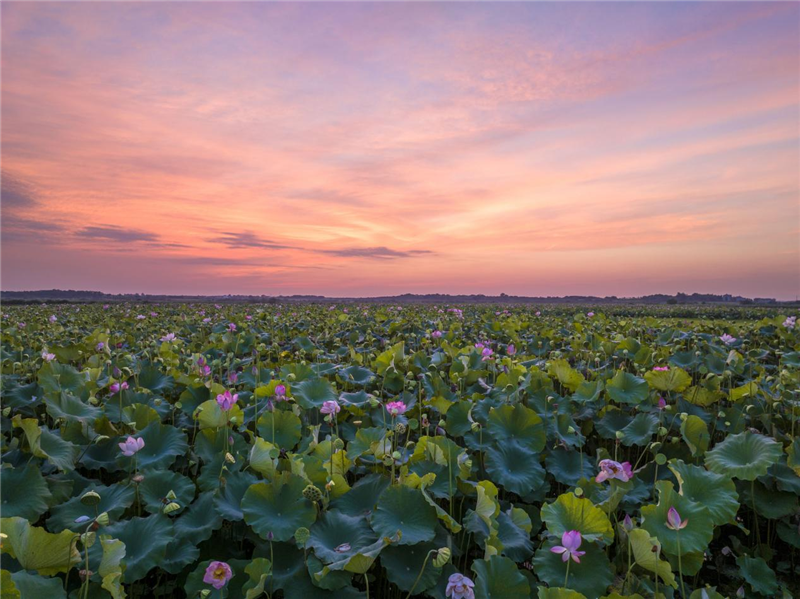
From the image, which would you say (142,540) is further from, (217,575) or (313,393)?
(313,393)

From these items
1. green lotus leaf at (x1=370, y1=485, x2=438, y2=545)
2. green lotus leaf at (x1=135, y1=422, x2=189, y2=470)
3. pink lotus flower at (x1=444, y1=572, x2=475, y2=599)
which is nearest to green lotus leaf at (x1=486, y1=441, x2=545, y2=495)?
green lotus leaf at (x1=370, y1=485, x2=438, y2=545)

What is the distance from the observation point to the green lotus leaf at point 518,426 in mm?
2725

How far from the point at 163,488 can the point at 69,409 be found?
910 mm

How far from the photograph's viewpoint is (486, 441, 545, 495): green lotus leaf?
95.0 inches

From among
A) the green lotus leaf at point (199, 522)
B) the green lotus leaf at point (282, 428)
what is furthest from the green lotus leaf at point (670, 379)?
the green lotus leaf at point (199, 522)

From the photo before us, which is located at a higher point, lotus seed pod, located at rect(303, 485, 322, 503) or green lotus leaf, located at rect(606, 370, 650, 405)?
green lotus leaf, located at rect(606, 370, 650, 405)

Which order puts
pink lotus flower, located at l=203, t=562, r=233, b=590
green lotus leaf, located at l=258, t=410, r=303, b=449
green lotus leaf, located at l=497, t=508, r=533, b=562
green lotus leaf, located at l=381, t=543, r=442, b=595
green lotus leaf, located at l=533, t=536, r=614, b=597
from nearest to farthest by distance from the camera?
pink lotus flower, located at l=203, t=562, r=233, b=590, green lotus leaf, located at l=381, t=543, r=442, b=595, green lotus leaf, located at l=533, t=536, r=614, b=597, green lotus leaf, located at l=497, t=508, r=533, b=562, green lotus leaf, located at l=258, t=410, r=303, b=449

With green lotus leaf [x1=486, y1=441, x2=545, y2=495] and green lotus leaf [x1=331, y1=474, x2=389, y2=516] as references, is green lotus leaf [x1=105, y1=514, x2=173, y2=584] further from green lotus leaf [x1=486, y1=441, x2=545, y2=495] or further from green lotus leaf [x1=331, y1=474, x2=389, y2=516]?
green lotus leaf [x1=486, y1=441, x2=545, y2=495]

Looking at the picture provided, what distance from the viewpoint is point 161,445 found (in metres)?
2.62

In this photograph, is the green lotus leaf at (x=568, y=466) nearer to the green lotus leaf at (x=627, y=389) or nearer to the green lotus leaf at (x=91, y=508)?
the green lotus leaf at (x=627, y=389)

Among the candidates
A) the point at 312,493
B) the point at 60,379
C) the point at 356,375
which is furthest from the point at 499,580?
the point at 60,379

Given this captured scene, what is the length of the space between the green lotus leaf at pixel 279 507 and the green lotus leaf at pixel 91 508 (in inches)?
24.7

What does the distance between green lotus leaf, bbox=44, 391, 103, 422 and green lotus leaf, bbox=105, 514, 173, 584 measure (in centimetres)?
96

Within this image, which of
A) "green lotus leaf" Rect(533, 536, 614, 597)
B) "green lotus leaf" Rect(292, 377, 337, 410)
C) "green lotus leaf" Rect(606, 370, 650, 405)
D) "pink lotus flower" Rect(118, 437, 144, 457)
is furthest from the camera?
"green lotus leaf" Rect(606, 370, 650, 405)
